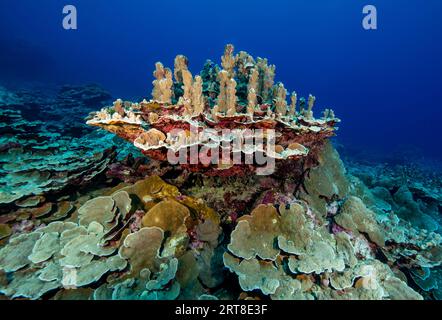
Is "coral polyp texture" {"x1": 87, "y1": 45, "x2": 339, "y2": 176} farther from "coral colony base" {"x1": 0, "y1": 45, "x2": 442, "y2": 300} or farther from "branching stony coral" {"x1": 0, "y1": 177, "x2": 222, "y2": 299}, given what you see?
"branching stony coral" {"x1": 0, "y1": 177, "x2": 222, "y2": 299}

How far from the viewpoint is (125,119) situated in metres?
3.04

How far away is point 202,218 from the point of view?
11.6 ft

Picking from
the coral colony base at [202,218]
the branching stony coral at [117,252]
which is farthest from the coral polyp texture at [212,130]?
the branching stony coral at [117,252]

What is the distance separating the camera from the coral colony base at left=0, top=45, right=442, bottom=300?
2.74m

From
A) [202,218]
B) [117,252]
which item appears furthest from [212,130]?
[117,252]

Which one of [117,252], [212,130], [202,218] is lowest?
[117,252]

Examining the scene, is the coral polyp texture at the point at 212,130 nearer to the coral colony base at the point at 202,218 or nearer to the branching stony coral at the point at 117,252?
the coral colony base at the point at 202,218

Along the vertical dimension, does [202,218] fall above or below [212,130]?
below

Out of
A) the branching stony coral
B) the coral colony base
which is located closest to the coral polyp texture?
the coral colony base

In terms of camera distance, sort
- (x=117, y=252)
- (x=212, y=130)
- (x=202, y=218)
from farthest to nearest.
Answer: (x=202, y=218) < (x=212, y=130) < (x=117, y=252)

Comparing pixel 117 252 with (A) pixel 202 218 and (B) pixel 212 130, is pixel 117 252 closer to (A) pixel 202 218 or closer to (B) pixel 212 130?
(A) pixel 202 218
